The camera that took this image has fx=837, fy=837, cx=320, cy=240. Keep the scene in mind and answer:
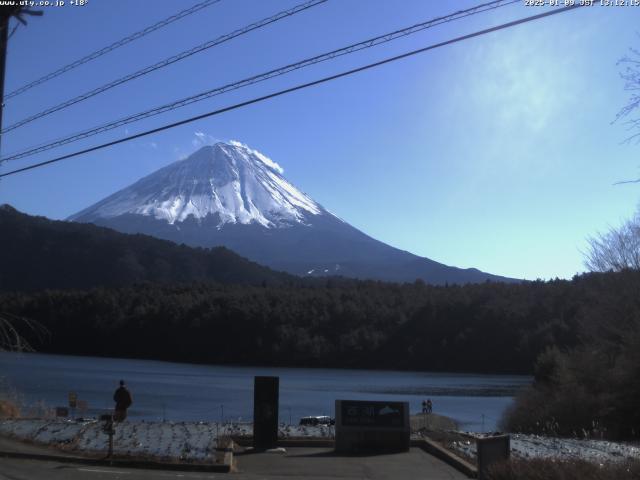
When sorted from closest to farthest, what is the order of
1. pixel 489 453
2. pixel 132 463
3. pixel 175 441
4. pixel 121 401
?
1. pixel 489 453
2. pixel 132 463
3. pixel 175 441
4. pixel 121 401

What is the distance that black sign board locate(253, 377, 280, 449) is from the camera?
55.0ft

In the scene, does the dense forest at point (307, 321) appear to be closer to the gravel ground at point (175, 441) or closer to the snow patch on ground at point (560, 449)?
the snow patch on ground at point (560, 449)

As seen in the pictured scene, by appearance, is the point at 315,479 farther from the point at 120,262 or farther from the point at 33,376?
the point at 120,262

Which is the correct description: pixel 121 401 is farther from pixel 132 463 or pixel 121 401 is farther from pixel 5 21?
pixel 5 21

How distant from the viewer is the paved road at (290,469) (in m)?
13.0

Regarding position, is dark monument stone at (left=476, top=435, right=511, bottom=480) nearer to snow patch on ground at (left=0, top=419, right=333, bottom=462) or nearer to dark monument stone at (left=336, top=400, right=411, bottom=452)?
snow patch on ground at (left=0, top=419, right=333, bottom=462)

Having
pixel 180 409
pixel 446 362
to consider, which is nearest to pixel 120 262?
pixel 446 362

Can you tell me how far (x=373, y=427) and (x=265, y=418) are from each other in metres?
2.21

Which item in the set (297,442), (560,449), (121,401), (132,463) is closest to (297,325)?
(121,401)

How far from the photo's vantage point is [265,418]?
55.0 feet

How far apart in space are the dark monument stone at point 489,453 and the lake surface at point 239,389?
24.5m

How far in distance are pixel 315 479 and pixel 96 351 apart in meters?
105

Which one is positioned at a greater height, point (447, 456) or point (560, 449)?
point (560, 449)

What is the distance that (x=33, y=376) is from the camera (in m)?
69.9
